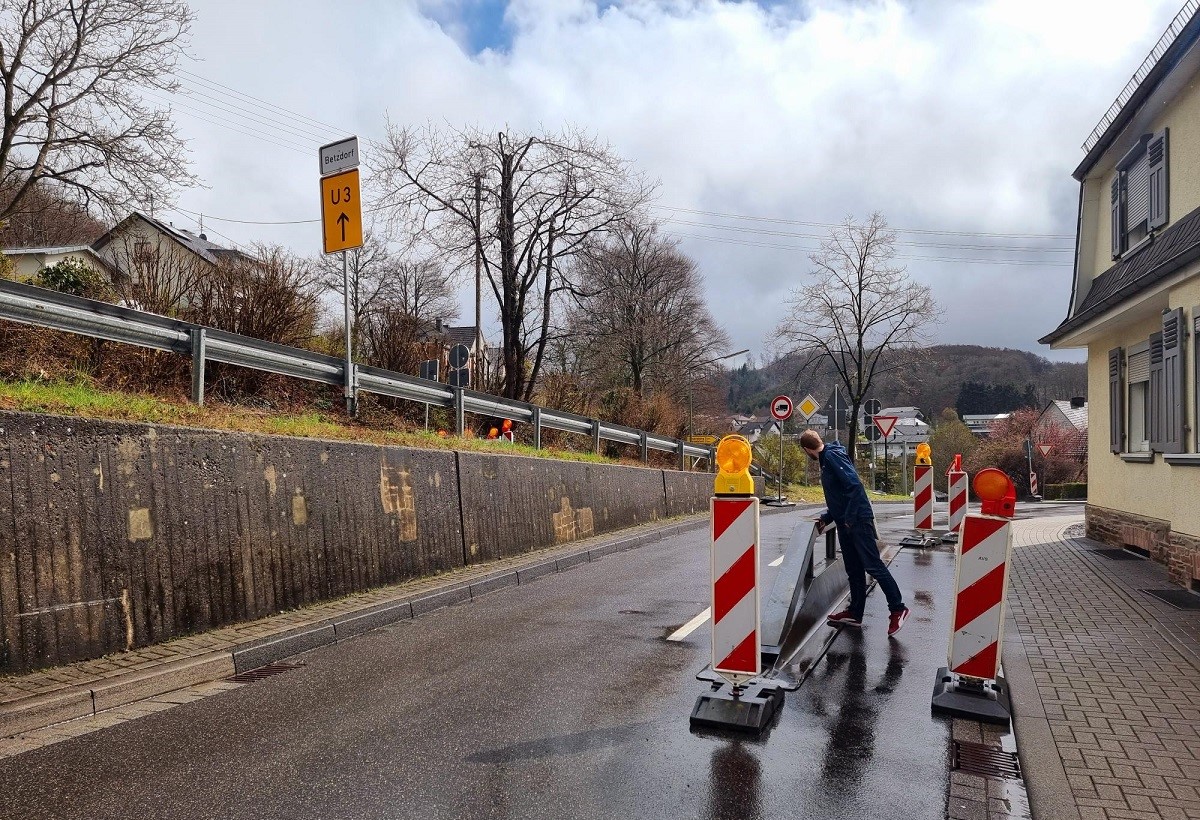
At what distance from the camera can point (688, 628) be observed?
23.5 feet

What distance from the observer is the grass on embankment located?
593 cm

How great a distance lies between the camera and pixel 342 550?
7.85 meters

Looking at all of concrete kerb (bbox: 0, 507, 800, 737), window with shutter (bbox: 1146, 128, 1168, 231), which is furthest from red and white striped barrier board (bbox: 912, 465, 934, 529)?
concrete kerb (bbox: 0, 507, 800, 737)

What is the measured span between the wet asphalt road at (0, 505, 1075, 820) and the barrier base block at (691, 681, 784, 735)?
0.10 metres

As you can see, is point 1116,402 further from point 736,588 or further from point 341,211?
point 341,211

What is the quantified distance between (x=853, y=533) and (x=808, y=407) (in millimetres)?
20055

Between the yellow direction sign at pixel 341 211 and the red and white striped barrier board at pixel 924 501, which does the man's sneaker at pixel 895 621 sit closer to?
the yellow direction sign at pixel 341 211

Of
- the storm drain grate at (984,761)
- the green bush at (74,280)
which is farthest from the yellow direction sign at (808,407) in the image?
the storm drain grate at (984,761)

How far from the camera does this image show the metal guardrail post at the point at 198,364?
24.7 ft

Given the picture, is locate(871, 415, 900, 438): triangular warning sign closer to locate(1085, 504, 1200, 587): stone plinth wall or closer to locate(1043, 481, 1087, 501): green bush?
locate(1085, 504, 1200, 587): stone plinth wall

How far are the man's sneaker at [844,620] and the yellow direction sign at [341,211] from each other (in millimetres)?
6338

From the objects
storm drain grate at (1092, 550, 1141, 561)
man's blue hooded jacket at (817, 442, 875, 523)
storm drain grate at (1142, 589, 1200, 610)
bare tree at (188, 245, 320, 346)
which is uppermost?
bare tree at (188, 245, 320, 346)

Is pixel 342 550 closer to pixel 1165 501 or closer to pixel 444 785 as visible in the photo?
pixel 444 785

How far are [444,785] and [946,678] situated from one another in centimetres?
317
